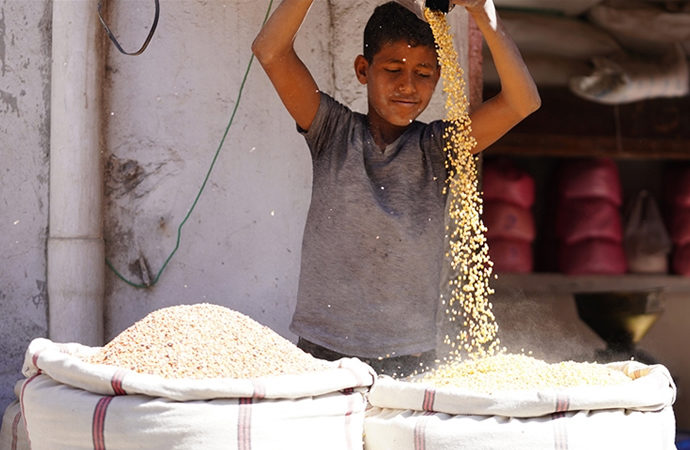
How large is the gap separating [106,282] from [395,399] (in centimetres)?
144

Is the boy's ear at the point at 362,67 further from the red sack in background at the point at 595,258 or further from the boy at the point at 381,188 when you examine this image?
the red sack in background at the point at 595,258

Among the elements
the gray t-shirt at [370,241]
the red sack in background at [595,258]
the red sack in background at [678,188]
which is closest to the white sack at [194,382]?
the gray t-shirt at [370,241]

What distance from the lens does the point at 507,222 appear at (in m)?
5.00

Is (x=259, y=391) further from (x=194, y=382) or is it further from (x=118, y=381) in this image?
(x=118, y=381)

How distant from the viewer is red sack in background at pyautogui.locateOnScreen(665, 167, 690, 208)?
5398 mm

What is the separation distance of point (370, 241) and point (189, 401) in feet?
3.16

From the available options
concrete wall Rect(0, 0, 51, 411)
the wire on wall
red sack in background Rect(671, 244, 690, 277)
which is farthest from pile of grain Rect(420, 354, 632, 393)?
red sack in background Rect(671, 244, 690, 277)

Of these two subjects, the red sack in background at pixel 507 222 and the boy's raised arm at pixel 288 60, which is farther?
the red sack in background at pixel 507 222

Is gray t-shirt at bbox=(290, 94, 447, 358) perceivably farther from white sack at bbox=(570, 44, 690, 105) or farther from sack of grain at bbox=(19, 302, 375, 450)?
white sack at bbox=(570, 44, 690, 105)

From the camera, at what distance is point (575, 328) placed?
5.12 metres

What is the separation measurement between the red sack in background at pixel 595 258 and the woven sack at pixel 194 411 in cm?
382

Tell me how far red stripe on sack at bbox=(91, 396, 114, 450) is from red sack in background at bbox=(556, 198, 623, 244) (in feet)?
13.4

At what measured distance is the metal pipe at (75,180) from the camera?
8.54ft

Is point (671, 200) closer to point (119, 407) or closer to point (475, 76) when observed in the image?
point (475, 76)
